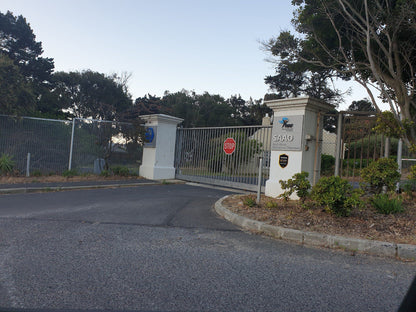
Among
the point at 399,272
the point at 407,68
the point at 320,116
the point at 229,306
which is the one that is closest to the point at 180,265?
the point at 229,306

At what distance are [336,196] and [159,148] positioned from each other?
328 inches

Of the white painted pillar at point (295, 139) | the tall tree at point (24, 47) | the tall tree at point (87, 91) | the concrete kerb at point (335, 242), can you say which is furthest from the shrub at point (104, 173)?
the tall tree at point (24, 47)

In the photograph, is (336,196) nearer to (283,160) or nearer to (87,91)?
(283,160)

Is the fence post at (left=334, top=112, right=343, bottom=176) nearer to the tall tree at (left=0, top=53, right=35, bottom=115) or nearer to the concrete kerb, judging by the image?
the concrete kerb

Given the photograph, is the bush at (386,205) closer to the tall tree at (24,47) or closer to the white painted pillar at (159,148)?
the white painted pillar at (159,148)

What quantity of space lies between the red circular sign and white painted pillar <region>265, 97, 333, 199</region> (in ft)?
8.21

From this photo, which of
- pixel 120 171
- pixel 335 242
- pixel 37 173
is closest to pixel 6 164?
pixel 37 173

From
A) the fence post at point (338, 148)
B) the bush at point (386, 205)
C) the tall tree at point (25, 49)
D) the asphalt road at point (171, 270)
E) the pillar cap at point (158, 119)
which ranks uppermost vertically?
the tall tree at point (25, 49)

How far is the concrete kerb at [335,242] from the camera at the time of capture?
13.9ft

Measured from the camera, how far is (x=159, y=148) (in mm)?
12398

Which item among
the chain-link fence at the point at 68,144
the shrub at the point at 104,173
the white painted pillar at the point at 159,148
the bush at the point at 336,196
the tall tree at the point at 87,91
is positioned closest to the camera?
the bush at the point at 336,196

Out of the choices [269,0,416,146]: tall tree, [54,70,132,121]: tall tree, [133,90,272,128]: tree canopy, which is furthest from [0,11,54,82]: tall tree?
[269,0,416,146]: tall tree

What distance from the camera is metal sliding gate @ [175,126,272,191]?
32.7 feet

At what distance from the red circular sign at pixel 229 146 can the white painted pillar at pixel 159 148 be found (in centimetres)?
304
